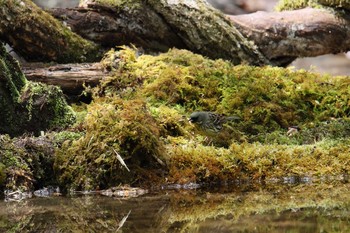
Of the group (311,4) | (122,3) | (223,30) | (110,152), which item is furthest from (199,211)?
(311,4)

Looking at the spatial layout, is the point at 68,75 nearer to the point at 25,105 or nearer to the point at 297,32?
the point at 25,105

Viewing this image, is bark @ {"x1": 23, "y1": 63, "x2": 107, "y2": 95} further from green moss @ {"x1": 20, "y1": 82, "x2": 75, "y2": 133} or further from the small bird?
the small bird

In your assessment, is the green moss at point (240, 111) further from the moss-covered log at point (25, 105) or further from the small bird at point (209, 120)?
the moss-covered log at point (25, 105)

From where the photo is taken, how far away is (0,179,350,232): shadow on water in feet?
9.54

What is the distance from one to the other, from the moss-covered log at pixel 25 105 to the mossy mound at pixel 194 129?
0.40 m

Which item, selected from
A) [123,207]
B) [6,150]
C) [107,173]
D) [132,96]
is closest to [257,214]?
[123,207]

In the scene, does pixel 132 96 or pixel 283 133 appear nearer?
pixel 283 133

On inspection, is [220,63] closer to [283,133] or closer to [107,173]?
[283,133]

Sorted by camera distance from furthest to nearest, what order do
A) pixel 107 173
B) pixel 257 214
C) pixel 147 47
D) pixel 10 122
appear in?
pixel 147 47 < pixel 10 122 < pixel 107 173 < pixel 257 214

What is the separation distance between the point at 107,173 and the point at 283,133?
8.75 ft

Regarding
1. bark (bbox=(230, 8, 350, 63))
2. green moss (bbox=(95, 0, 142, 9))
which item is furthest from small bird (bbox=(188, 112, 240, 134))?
bark (bbox=(230, 8, 350, 63))

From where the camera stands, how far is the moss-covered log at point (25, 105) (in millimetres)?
5680

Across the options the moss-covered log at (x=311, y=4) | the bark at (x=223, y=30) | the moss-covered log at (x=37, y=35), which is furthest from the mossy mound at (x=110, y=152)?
the moss-covered log at (x=311, y=4)

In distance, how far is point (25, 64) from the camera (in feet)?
25.7
